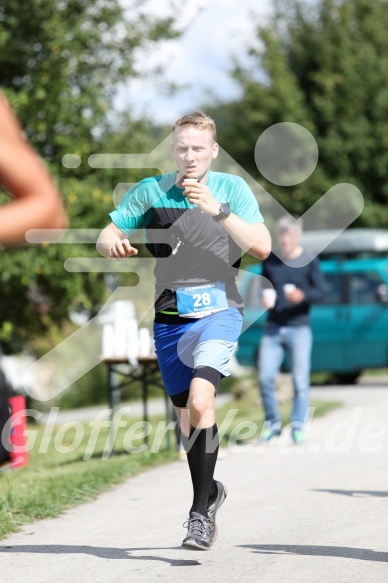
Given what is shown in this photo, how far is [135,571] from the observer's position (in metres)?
5.07

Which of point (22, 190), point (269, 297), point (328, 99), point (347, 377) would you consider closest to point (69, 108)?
point (269, 297)

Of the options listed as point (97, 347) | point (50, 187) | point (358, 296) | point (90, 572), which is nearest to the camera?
point (50, 187)

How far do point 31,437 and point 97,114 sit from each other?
15.7 ft

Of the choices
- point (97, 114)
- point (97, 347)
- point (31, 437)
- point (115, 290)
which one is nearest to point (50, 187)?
point (31, 437)

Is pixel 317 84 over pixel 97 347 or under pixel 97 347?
over

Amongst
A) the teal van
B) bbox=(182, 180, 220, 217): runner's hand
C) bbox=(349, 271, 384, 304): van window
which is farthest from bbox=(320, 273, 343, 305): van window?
bbox=(182, 180, 220, 217): runner's hand

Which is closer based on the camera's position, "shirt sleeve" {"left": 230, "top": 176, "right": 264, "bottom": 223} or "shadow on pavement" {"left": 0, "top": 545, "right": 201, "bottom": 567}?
"shadow on pavement" {"left": 0, "top": 545, "right": 201, "bottom": 567}

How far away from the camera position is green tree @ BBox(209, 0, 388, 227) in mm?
31203

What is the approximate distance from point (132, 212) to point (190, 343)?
703 millimetres

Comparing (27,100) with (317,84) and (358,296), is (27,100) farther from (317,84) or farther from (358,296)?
(317,84)

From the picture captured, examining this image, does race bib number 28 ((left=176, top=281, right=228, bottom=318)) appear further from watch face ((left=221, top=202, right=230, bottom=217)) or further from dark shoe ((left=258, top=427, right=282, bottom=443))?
dark shoe ((left=258, top=427, right=282, bottom=443))

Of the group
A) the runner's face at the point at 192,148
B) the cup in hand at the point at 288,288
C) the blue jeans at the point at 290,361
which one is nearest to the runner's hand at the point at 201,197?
the runner's face at the point at 192,148

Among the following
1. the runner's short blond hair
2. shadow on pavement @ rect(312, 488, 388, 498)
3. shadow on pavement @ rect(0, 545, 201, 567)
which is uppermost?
the runner's short blond hair

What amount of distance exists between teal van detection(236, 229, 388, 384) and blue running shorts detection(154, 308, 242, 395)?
14.3m
